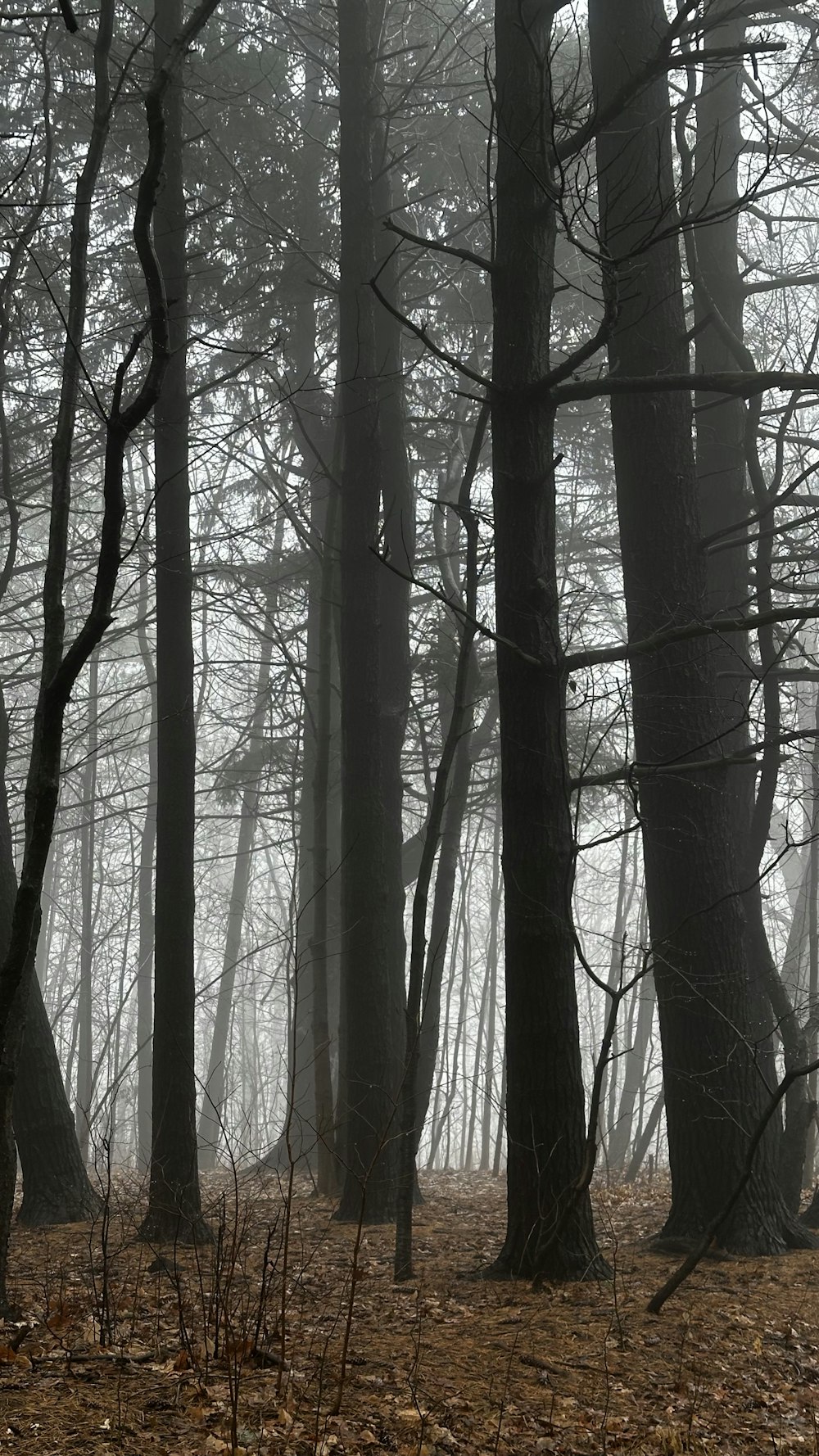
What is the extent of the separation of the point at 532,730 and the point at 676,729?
132cm

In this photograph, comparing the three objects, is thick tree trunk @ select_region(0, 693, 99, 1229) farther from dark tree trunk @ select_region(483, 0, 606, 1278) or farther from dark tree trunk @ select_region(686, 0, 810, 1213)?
dark tree trunk @ select_region(686, 0, 810, 1213)

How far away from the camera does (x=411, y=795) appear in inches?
537

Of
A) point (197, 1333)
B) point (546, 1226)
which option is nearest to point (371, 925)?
point (546, 1226)

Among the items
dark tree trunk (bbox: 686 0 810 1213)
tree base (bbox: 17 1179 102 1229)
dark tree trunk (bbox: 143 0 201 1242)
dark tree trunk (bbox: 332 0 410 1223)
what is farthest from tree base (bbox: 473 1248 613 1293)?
tree base (bbox: 17 1179 102 1229)

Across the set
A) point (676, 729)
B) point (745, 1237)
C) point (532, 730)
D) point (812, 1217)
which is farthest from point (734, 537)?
point (745, 1237)

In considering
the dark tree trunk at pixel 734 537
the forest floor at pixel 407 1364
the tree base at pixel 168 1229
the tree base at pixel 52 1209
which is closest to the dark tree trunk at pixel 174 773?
the tree base at pixel 168 1229

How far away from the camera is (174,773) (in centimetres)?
780

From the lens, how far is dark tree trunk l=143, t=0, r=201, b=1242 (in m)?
7.18

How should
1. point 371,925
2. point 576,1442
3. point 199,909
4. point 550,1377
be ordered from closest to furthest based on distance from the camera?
1. point 576,1442
2. point 550,1377
3. point 371,925
4. point 199,909

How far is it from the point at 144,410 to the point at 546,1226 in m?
4.19

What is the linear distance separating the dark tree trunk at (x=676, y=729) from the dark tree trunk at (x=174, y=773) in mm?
2830

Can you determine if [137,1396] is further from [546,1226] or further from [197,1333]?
[546,1226]

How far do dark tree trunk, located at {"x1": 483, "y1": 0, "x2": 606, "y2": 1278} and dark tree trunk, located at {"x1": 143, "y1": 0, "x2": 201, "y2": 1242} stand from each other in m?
2.01

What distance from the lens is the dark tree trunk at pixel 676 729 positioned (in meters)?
6.53
